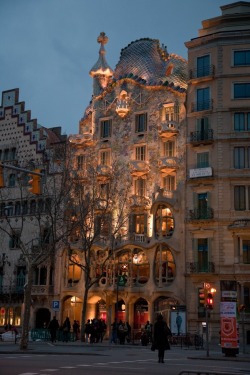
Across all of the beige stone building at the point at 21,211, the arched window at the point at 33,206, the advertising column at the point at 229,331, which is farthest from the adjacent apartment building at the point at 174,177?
the advertising column at the point at 229,331

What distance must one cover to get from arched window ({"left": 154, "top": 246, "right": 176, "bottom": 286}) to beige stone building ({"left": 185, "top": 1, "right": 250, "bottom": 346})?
2.02 m

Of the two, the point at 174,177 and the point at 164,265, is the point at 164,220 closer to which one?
the point at 164,265

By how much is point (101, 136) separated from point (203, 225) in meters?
14.9

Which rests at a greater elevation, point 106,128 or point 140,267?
point 106,128

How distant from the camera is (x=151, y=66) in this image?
186 feet

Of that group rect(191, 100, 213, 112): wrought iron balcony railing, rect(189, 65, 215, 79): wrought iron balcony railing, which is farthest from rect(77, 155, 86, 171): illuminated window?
rect(189, 65, 215, 79): wrought iron balcony railing

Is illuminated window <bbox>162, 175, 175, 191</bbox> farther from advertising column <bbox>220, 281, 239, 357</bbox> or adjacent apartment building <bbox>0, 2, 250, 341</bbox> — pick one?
advertising column <bbox>220, 281, 239, 357</bbox>

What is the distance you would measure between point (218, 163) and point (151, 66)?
13272 millimetres

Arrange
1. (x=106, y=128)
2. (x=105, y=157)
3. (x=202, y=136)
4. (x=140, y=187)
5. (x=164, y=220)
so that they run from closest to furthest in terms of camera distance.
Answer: (x=202, y=136)
(x=164, y=220)
(x=140, y=187)
(x=105, y=157)
(x=106, y=128)

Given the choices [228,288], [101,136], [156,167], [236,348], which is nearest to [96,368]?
[236,348]

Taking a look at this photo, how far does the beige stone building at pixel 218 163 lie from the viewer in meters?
46.8

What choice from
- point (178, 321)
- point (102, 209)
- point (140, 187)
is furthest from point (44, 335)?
point (140, 187)

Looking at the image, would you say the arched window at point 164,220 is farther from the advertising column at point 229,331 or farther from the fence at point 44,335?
the advertising column at point 229,331

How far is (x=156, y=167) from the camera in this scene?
53344 mm
